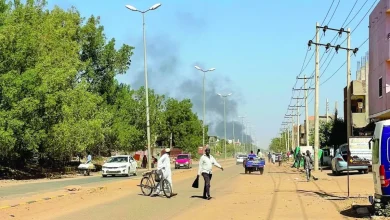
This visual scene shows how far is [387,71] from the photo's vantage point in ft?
105

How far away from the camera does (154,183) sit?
2109cm

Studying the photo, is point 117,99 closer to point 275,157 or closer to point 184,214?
point 275,157

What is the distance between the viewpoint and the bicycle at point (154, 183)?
66.2ft

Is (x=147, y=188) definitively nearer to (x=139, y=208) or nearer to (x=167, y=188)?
(x=167, y=188)

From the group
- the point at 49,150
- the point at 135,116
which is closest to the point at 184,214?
the point at 49,150

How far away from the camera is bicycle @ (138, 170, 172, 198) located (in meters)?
20.2

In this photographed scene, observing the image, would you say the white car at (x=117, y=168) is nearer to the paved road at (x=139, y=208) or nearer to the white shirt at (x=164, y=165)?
the paved road at (x=139, y=208)

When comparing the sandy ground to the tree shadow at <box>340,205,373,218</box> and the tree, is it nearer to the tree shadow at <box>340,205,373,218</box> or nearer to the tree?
the tree shadow at <box>340,205,373,218</box>

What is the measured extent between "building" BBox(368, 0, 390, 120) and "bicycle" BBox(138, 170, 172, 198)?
55.7 ft

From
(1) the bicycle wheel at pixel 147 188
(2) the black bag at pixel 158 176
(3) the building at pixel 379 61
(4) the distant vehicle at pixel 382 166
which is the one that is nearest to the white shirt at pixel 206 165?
(2) the black bag at pixel 158 176

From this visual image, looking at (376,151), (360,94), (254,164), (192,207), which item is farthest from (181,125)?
(376,151)

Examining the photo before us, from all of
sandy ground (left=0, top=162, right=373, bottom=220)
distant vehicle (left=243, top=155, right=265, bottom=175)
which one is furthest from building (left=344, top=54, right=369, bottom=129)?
sandy ground (left=0, top=162, right=373, bottom=220)

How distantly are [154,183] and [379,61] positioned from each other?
19360 mm

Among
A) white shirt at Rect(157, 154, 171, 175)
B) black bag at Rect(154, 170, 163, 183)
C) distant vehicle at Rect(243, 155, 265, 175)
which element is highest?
white shirt at Rect(157, 154, 171, 175)
